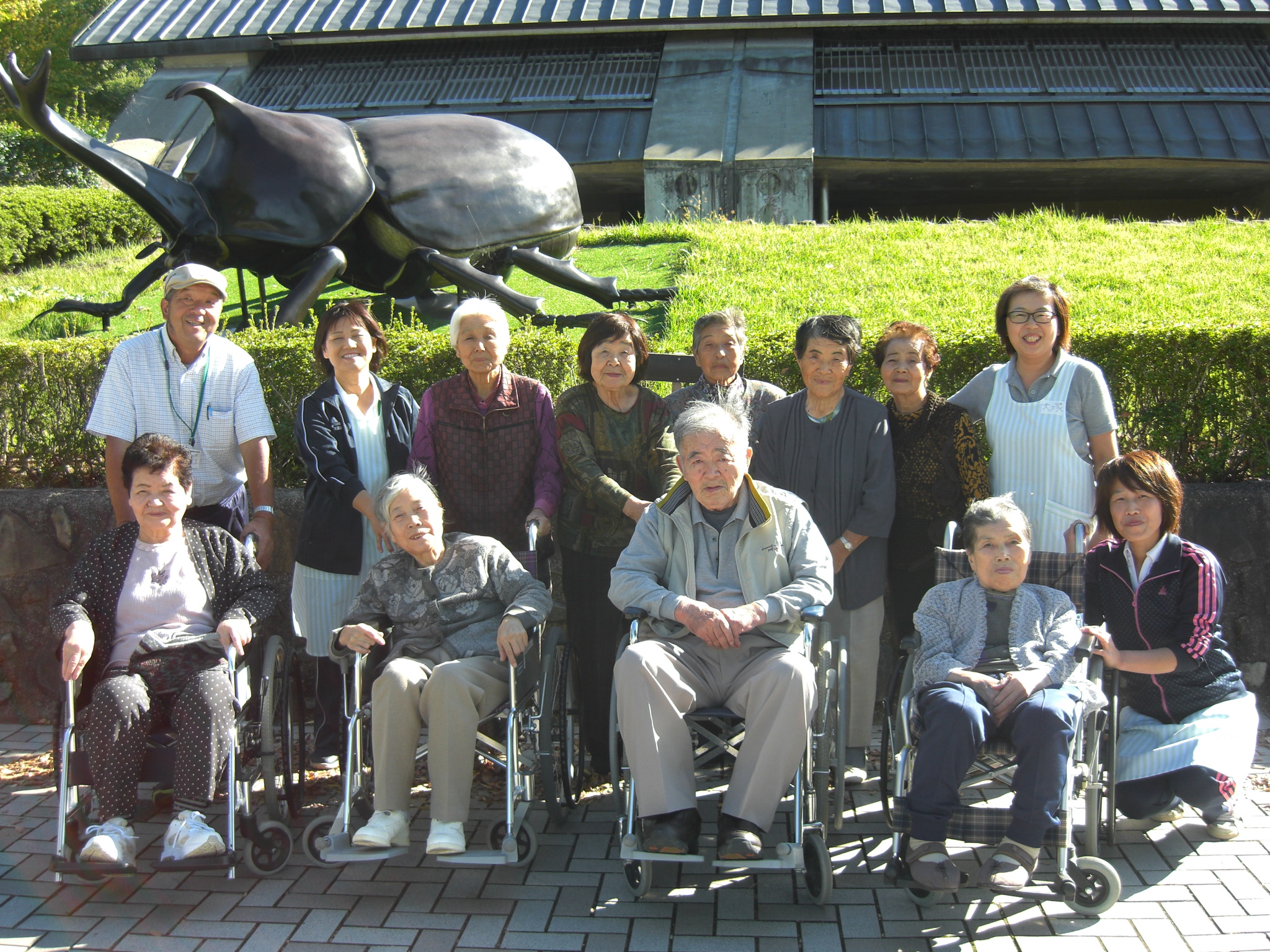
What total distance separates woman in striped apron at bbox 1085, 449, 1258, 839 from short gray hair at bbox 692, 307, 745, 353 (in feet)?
4.81

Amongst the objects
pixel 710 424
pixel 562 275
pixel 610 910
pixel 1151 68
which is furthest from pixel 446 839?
pixel 1151 68

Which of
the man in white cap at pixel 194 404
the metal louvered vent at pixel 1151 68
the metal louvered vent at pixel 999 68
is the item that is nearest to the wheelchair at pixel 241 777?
the man in white cap at pixel 194 404

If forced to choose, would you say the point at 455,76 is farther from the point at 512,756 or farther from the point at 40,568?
the point at 512,756

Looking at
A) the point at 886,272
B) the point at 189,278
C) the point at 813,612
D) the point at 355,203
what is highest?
the point at 355,203

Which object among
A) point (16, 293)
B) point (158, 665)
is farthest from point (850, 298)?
point (16, 293)

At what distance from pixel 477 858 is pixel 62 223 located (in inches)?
621

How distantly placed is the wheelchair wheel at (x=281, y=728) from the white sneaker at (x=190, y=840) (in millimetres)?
465

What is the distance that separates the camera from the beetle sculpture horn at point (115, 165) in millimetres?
6242

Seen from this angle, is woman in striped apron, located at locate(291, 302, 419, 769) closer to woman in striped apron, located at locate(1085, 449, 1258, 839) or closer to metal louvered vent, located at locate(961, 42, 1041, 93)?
woman in striped apron, located at locate(1085, 449, 1258, 839)

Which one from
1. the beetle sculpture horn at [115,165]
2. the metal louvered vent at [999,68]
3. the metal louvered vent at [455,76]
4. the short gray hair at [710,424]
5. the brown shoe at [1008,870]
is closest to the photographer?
the brown shoe at [1008,870]

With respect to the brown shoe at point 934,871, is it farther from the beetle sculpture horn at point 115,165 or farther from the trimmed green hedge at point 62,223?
the trimmed green hedge at point 62,223

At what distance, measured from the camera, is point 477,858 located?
3.34 m

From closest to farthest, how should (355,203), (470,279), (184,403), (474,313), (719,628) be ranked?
(719,628) < (474,313) < (184,403) < (355,203) < (470,279)

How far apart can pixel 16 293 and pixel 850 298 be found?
902cm
